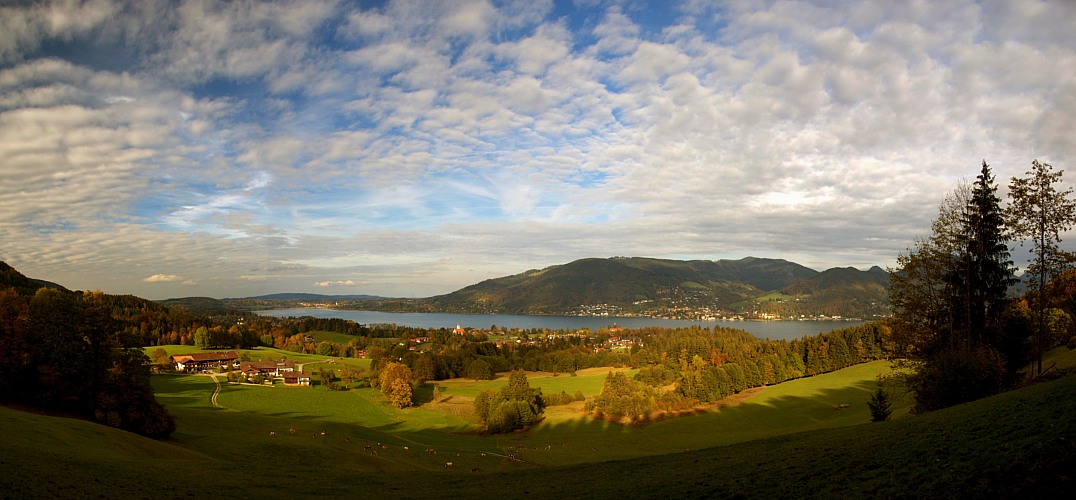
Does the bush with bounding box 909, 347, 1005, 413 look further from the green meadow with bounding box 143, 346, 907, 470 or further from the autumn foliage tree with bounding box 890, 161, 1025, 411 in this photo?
the green meadow with bounding box 143, 346, 907, 470

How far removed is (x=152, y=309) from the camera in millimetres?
136875

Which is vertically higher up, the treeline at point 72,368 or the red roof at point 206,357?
the treeline at point 72,368

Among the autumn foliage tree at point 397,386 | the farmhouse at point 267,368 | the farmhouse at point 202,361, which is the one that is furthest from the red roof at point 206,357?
the autumn foliage tree at point 397,386

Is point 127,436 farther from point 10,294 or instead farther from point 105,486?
point 10,294

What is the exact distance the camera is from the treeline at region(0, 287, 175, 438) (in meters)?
29.4

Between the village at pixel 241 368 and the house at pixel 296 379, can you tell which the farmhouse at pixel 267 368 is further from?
the house at pixel 296 379

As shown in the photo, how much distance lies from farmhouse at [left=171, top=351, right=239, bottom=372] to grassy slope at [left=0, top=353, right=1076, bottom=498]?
70.7m

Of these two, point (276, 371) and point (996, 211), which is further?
point (276, 371)

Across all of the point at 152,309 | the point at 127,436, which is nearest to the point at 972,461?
the point at 127,436

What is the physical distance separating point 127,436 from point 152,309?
14457 cm

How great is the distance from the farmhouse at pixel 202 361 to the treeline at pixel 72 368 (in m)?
70.7

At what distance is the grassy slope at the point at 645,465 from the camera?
10758mm

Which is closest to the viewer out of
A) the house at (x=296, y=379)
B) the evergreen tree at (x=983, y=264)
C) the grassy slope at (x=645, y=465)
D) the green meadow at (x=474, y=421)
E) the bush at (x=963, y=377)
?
the grassy slope at (x=645, y=465)

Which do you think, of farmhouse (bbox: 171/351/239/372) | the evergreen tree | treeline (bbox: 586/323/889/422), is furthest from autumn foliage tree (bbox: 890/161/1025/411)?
farmhouse (bbox: 171/351/239/372)
